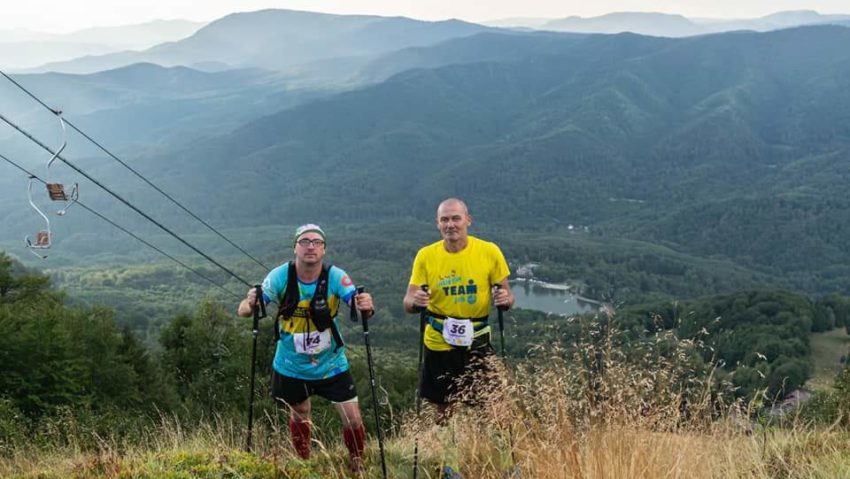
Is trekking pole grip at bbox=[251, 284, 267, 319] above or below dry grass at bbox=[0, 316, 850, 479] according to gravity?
above

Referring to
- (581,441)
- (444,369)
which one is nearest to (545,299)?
(444,369)

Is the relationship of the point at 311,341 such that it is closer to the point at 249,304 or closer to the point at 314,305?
the point at 314,305

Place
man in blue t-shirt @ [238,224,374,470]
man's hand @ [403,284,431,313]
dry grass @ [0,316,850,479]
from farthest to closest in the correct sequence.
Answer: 1. man's hand @ [403,284,431,313]
2. man in blue t-shirt @ [238,224,374,470]
3. dry grass @ [0,316,850,479]

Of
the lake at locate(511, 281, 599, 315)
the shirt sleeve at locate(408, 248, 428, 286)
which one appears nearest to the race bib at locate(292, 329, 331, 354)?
the shirt sleeve at locate(408, 248, 428, 286)

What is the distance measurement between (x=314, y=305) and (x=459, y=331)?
1203mm

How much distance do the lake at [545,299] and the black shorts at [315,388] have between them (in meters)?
101

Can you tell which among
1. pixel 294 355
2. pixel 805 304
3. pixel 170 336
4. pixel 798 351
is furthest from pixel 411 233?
pixel 294 355

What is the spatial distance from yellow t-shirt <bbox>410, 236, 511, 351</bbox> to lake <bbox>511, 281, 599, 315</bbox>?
101047mm

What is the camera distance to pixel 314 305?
4512 millimetres

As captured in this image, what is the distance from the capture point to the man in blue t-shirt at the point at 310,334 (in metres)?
4.53

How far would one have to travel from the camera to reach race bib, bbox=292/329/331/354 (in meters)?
4.56

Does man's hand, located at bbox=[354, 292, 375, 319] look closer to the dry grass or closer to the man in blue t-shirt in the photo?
the man in blue t-shirt

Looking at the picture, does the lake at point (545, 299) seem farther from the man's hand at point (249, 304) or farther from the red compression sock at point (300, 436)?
the man's hand at point (249, 304)

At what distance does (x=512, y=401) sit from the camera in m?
3.38
